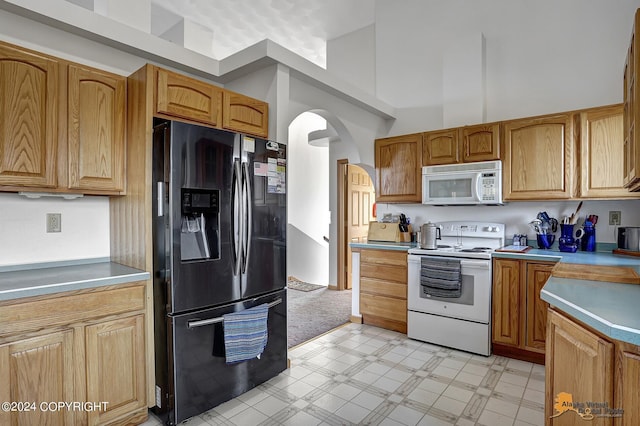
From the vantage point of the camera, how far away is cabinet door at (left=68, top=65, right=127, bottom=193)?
6.76ft

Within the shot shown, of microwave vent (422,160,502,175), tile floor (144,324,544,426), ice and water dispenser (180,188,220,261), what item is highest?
microwave vent (422,160,502,175)

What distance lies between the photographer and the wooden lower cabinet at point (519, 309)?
2777mm

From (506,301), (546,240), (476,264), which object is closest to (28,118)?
(476,264)

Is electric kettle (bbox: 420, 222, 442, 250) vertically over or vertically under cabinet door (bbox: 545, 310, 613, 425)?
over

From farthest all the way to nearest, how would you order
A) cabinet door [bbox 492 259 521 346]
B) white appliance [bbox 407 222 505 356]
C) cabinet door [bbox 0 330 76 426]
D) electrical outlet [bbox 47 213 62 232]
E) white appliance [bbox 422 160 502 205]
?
1. white appliance [bbox 422 160 502 205]
2. white appliance [bbox 407 222 505 356]
3. cabinet door [bbox 492 259 521 346]
4. electrical outlet [bbox 47 213 62 232]
5. cabinet door [bbox 0 330 76 426]

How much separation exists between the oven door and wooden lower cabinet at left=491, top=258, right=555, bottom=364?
0.08 m

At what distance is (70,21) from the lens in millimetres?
2082

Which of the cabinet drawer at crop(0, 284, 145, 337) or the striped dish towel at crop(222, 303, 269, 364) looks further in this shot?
the striped dish towel at crop(222, 303, 269, 364)

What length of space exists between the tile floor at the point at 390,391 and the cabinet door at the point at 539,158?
152 cm

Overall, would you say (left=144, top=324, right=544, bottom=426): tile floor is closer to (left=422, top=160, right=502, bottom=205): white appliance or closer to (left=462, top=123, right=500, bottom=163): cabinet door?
(left=422, top=160, right=502, bottom=205): white appliance

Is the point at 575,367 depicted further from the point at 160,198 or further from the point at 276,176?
the point at 160,198

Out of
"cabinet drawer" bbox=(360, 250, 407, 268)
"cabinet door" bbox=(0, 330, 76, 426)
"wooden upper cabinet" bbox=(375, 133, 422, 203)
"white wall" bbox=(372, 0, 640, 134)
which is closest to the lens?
"cabinet door" bbox=(0, 330, 76, 426)

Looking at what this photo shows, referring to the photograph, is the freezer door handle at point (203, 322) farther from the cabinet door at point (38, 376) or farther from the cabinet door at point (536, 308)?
the cabinet door at point (536, 308)

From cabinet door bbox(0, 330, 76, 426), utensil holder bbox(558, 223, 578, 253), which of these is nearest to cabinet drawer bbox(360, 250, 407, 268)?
utensil holder bbox(558, 223, 578, 253)
